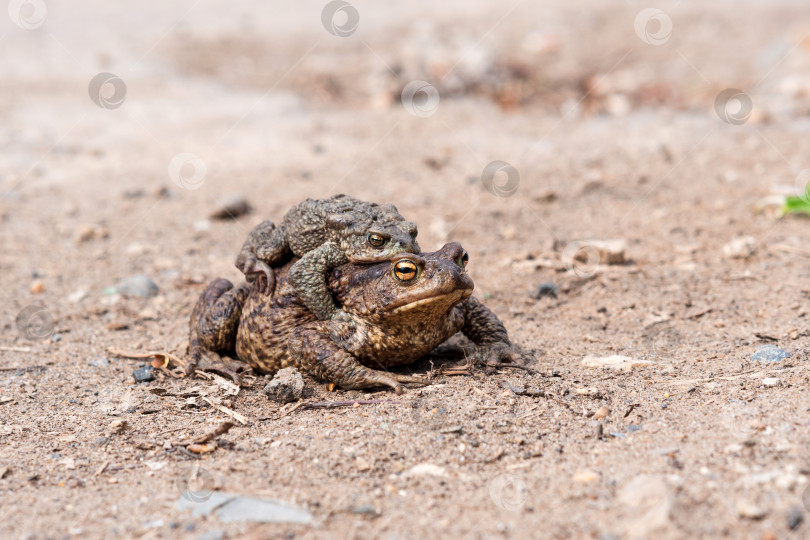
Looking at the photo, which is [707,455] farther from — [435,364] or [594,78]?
[594,78]

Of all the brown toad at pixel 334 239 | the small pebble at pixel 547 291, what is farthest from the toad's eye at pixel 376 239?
the small pebble at pixel 547 291

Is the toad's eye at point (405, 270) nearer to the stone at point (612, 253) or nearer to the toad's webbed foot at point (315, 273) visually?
the toad's webbed foot at point (315, 273)

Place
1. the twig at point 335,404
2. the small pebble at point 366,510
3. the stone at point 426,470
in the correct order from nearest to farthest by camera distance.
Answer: the small pebble at point 366,510
the stone at point 426,470
the twig at point 335,404

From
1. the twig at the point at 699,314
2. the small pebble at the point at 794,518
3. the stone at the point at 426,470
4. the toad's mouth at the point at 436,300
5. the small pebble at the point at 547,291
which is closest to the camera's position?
the small pebble at the point at 794,518

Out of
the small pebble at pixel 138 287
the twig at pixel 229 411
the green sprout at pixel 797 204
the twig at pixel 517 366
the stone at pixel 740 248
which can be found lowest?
the twig at pixel 229 411

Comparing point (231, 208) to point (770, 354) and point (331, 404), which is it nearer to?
point (331, 404)
